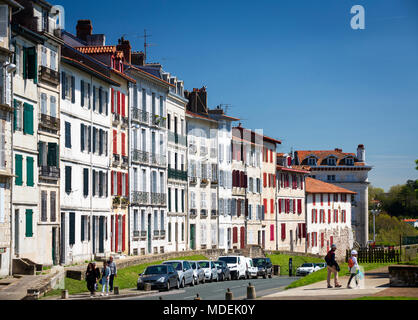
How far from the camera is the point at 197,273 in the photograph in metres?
54.3

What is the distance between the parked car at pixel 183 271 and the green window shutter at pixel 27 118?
34.9 ft

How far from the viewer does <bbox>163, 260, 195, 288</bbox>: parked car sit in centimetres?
5046

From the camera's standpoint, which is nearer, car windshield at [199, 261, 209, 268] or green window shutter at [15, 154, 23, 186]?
green window shutter at [15, 154, 23, 186]

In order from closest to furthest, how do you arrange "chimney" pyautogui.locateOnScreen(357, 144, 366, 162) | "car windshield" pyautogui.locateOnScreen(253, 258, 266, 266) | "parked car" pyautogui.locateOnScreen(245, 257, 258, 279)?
"parked car" pyautogui.locateOnScreen(245, 257, 258, 279) < "car windshield" pyautogui.locateOnScreen(253, 258, 266, 266) < "chimney" pyautogui.locateOnScreen(357, 144, 366, 162)

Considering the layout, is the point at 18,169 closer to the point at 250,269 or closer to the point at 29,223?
the point at 29,223

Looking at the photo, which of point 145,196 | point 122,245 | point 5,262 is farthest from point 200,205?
point 5,262

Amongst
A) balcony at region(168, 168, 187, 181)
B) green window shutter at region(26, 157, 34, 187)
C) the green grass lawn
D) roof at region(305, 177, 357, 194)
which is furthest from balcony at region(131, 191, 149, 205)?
roof at region(305, 177, 357, 194)

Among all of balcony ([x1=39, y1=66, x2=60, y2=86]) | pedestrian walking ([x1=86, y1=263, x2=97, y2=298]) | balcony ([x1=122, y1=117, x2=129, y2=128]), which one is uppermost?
balcony ([x1=39, y1=66, x2=60, y2=86])

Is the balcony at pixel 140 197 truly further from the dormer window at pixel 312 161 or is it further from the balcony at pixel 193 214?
the dormer window at pixel 312 161

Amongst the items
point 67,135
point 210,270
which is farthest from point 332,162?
point 67,135

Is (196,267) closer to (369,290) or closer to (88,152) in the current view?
(88,152)

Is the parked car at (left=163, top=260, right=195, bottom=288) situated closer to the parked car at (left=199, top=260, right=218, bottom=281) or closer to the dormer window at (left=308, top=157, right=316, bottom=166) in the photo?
the parked car at (left=199, top=260, right=218, bottom=281)

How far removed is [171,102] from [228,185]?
16.5m

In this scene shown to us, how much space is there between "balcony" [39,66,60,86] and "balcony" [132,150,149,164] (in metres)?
16.4
